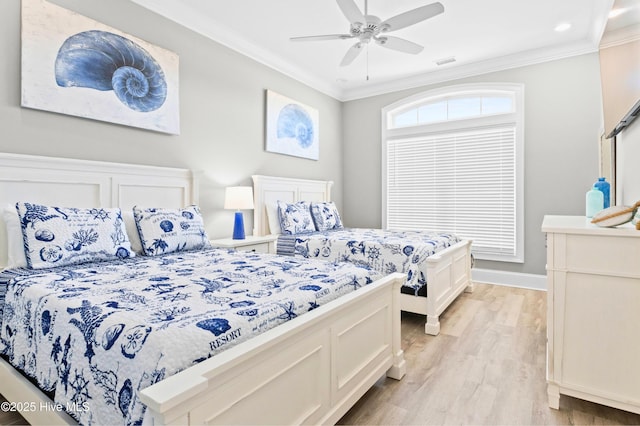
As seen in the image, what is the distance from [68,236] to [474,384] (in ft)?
8.41

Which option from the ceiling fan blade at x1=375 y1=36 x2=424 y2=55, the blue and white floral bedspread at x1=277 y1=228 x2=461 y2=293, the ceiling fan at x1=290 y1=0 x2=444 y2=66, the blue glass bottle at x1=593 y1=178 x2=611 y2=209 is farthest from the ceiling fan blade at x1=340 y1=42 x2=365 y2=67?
the blue glass bottle at x1=593 y1=178 x2=611 y2=209

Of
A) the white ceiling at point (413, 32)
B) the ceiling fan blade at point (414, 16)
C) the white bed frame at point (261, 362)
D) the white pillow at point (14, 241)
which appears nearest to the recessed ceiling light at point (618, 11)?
the white ceiling at point (413, 32)

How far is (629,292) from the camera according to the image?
159cm

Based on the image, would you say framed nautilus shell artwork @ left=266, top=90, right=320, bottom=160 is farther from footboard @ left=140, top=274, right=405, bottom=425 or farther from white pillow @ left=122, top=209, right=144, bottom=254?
footboard @ left=140, top=274, right=405, bottom=425

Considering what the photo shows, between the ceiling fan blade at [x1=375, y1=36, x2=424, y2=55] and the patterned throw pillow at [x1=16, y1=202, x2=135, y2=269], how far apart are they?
8.30ft

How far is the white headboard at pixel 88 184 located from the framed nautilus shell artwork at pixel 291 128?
1396 mm

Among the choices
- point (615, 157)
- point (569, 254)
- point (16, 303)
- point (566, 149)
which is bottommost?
point (16, 303)

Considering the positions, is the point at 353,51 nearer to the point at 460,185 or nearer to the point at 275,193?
the point at 275,193

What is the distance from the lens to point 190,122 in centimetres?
336

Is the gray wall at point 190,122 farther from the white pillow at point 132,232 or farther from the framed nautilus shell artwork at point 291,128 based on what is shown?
the white pillow at point 132,232

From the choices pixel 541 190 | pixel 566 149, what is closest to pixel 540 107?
pixel 566 149

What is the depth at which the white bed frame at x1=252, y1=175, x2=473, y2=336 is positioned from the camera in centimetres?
284

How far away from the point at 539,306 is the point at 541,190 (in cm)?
146

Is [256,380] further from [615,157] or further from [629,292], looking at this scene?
[615,157]
